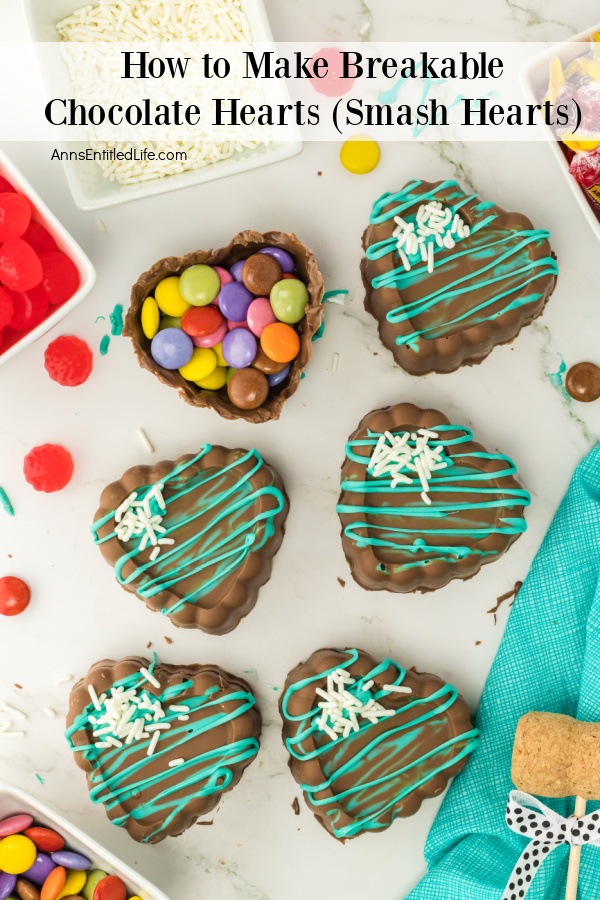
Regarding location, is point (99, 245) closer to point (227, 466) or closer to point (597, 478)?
point (227, 466)

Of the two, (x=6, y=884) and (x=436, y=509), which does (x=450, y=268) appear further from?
(x=6, y=884)

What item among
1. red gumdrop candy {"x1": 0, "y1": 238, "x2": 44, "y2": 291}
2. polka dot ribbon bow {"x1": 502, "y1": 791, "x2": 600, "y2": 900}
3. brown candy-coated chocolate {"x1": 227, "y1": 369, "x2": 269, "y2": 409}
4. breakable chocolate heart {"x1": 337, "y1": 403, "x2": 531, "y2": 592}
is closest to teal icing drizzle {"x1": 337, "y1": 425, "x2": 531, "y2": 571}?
breakable chocolate heart {"x1": 337, "y1": 403, "x2": 531, "y2": 592}

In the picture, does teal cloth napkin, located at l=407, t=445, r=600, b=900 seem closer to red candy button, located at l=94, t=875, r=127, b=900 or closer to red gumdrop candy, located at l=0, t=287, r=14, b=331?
red candy button, located at l=94, t=875, r=127, b=900

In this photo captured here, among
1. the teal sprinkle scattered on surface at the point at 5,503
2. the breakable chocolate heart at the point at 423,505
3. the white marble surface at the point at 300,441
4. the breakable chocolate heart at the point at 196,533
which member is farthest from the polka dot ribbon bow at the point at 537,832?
the teal sprinkle scattered on surface at the point at 5,503

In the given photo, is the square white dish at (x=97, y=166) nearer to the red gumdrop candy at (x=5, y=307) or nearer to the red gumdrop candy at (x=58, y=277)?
the red gumdrop candy at (x=58, y=277)

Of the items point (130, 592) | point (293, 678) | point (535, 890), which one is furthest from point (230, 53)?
point (535, 890)

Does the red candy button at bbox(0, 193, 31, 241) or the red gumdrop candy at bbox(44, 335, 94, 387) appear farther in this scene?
the red gumdrop candy at bbox(44, 335, 94, 387)
